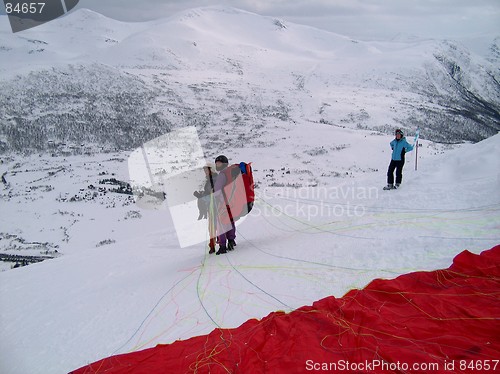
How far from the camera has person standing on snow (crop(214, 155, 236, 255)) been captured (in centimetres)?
643

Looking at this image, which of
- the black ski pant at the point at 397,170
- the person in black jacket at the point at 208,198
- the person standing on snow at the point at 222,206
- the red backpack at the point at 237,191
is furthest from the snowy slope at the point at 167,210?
the red backpack at the point at 237,191

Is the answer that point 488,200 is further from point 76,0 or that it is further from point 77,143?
point 77,143

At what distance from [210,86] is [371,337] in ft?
144

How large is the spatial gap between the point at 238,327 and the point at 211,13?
112 meters

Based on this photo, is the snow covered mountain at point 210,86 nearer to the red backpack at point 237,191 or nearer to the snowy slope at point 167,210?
the snowy slope at point 167,210

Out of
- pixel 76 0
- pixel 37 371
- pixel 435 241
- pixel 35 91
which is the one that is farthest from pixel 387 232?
pixel 35 91

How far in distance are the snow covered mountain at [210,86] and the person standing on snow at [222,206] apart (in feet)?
81.3

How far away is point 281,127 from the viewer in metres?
32.7

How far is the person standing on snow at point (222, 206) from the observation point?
6430mm

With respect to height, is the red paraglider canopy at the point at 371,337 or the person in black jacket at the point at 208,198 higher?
the person in black jacket at the point at 208,198

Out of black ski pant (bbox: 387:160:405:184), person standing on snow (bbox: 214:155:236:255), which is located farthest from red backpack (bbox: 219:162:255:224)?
black ski pant (bbox: 387:160:405:184)

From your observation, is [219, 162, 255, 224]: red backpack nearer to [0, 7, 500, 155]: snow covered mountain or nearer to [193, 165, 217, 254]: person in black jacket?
[193, 165, 217, 254]: person in black jacket

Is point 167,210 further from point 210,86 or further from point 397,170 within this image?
point 210,86

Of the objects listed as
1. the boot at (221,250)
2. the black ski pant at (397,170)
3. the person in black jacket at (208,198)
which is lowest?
the boot at (221,250)
